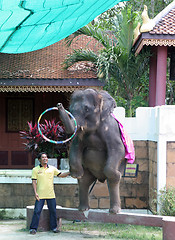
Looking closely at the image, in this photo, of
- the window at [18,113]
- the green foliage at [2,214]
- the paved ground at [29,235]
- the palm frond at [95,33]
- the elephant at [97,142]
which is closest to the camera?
the elephant at [97,142]

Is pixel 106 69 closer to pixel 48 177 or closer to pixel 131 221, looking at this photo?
pixel 48 177

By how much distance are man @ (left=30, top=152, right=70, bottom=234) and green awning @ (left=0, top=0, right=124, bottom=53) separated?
1914 mm

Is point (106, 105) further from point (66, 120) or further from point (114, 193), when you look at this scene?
point (114, 193)

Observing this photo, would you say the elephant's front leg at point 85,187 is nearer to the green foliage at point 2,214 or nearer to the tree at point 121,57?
the green foliage at point 2,214

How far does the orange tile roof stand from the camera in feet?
40.8

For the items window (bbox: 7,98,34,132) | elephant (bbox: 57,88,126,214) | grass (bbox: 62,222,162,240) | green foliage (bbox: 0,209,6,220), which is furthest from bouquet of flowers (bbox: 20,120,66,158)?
window (bbox: 7,98,34,132)

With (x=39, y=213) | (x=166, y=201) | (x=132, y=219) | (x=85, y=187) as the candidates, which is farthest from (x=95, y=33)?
(x=132, y=219)

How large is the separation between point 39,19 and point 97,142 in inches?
76.2

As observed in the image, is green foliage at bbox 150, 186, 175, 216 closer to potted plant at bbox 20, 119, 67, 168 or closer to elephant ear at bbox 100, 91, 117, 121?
potted plant at bbox 20, 119, 67, 168

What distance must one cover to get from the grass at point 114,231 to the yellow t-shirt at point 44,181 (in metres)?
0.96

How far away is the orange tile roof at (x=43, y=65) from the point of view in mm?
12422

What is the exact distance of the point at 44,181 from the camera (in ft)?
24.1

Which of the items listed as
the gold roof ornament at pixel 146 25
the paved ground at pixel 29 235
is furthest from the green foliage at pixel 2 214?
the gold roof ornament at pixel 146 25

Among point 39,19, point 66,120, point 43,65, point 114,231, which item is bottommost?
point 114,231
